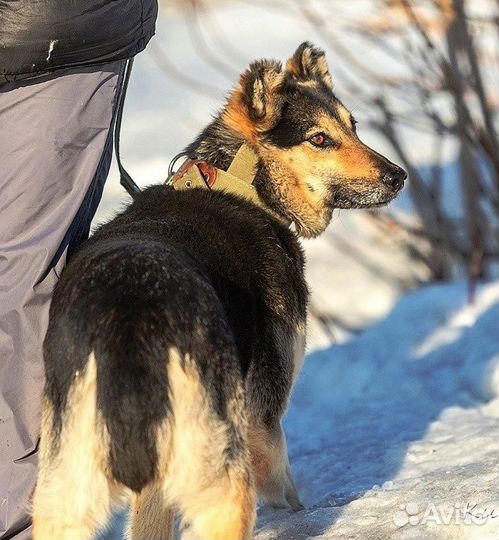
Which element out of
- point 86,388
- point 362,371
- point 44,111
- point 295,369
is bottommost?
point 362,371

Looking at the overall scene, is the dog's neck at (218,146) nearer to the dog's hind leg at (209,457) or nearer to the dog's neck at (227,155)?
the dog's neck at (227,155)

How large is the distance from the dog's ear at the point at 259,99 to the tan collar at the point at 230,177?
4.3 inches

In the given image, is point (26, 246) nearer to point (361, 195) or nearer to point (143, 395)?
point (143, 395)

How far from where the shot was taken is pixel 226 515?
3117mm

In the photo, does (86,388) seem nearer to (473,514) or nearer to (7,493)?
(7,493)

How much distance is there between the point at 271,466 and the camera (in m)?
4.09

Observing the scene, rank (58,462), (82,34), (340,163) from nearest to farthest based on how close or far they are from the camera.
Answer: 1. (58,462)
2. (82,34)
3. (340,163)

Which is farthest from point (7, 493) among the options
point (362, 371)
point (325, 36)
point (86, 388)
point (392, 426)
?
point (325, 36)

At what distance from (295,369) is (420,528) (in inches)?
30.8

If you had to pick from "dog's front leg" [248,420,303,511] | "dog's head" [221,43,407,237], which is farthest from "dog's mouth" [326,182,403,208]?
"dog's front leg" [248,420,303,511]

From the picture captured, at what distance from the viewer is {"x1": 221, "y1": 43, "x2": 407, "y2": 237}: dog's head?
4391 mm

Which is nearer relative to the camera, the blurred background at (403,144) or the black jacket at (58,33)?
the black jacket at (58,33)

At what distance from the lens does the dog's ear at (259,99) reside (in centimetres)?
435

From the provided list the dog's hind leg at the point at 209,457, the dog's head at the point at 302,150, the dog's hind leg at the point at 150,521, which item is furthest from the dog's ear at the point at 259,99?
the dog's hind leg at the point at 150,521
